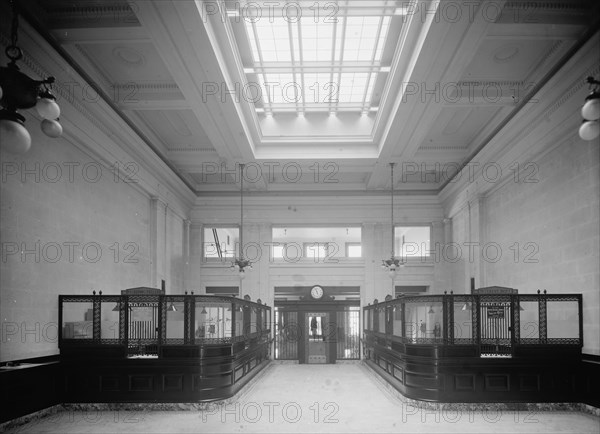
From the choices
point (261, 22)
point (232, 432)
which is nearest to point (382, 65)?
point (261, 22)

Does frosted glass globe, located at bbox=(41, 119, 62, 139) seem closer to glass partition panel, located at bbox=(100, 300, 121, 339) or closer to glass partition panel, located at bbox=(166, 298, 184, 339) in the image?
glass partition panel, located at bbox=(166, 298, 184, 339)

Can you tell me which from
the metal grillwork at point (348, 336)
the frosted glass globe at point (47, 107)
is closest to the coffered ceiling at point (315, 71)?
the frosted glass globe at point (47, 107)

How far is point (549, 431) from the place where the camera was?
334 inches

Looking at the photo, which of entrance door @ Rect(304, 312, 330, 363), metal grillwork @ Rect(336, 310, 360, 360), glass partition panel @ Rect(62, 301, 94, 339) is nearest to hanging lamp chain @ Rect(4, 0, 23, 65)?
glass partition panel @ Rect(62, 301, 94, 339)

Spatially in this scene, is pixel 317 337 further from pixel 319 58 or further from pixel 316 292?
pixel 319 58

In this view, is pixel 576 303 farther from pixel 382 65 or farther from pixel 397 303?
pixel 382 65

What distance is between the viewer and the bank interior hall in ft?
30.5

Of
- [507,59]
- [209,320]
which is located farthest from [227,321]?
[507,59]

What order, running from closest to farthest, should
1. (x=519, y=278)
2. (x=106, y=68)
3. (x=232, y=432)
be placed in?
(x=232, y=432)
(x=106, y=68)
(x=519, y=278)

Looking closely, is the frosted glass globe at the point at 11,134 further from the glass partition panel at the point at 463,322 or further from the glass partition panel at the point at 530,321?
the glass partition panel at the point at 530,321

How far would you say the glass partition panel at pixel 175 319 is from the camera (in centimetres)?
1020

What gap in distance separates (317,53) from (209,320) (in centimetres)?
602

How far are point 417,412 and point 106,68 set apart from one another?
29.7ft

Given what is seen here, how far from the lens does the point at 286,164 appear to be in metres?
17.5
